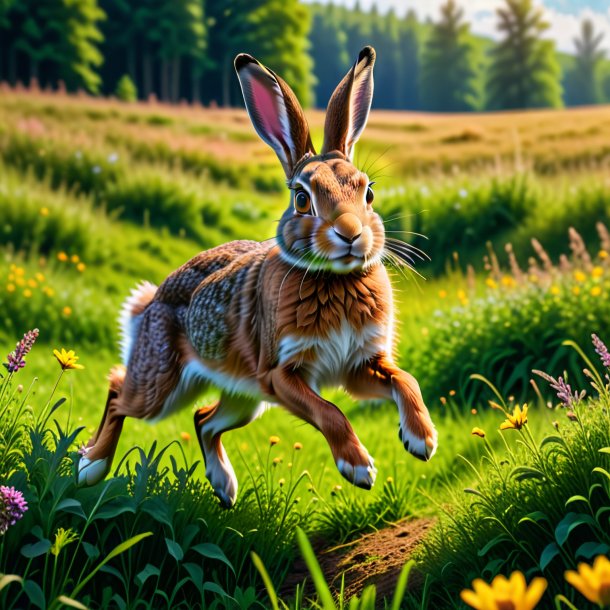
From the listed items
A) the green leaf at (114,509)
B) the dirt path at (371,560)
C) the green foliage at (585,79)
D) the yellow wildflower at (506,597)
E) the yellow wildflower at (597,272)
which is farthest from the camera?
the green foliage at (585,79)

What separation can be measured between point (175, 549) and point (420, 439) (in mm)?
1178

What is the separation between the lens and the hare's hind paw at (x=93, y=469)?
4.22m

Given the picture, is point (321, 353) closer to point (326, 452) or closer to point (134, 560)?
point (134, 560)

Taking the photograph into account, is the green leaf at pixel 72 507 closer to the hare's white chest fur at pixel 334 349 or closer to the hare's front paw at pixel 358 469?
the hare's white chest fur at pixel 334 349

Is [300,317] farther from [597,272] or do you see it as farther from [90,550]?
[597,272]

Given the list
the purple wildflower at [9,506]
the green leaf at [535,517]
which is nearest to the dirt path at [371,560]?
the green leaf at [535,517]

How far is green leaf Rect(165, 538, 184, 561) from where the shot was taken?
3.56m

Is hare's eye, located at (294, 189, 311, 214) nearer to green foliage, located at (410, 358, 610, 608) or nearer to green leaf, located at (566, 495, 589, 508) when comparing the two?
green foliage, located at (410, 358, 610, 608)

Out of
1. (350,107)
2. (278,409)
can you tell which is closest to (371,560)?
(350,107)

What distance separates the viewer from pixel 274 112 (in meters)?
3.77

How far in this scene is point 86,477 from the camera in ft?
13.8

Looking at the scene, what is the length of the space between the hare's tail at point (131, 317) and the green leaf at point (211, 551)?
134 cm

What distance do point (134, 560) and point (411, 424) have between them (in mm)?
1399

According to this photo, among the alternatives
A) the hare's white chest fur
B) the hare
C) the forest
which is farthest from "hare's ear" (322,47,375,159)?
the forest
